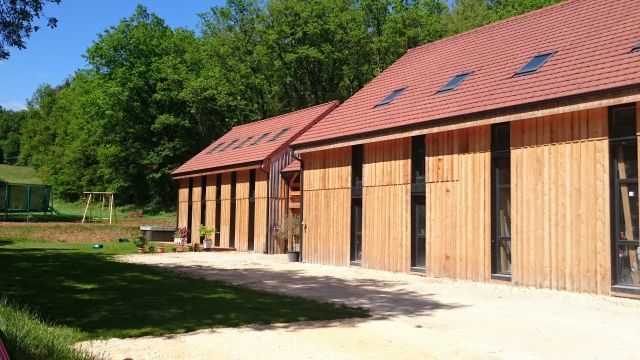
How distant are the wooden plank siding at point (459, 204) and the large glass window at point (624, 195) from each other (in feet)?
10.1

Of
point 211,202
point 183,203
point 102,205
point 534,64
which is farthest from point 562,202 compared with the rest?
point 102,205

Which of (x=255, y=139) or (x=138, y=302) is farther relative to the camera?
(x=255, y=139)

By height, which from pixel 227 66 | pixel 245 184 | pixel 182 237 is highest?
pixel 227 66

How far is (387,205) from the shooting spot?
58.6ft

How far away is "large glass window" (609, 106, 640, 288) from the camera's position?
468 inches

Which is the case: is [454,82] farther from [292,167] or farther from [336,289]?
[292,167]

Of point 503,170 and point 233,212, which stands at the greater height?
point 503,170

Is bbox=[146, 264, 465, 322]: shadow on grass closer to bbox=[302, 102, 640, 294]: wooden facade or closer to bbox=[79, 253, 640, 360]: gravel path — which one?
bbox=[79, 253, 640, 360]: gravel path

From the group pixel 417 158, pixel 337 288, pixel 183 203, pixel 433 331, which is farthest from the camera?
pixel 183 203

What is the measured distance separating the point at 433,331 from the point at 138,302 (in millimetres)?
5085

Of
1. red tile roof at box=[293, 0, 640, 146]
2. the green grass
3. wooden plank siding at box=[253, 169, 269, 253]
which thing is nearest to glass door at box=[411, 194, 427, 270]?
red tile roof at box=[293, 0, 640, 146]

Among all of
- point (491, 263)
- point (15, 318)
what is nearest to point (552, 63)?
point (491, 263)

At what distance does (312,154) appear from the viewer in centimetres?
2158

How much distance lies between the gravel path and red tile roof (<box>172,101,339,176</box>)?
1242 centimetres
